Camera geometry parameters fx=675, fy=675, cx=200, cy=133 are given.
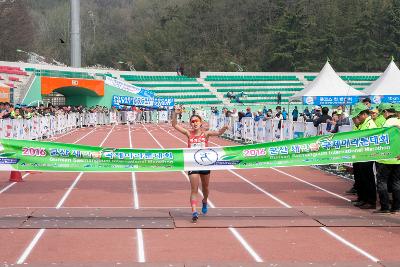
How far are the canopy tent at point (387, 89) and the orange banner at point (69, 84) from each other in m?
34.8

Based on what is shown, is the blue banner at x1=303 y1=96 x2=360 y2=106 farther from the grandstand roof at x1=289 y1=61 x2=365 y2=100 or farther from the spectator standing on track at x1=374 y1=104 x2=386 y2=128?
the spectator standing on track at x1=374 y1=104 x2=386 y2=128

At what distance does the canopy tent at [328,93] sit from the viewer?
1384 inches

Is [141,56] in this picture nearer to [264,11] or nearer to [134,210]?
[264,11]

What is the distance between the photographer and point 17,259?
8305 millimetres

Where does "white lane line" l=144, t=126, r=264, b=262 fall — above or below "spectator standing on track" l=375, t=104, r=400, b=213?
below

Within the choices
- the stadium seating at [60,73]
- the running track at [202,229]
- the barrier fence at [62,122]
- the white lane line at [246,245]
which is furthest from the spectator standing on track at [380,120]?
the stadium seating at [60,73]

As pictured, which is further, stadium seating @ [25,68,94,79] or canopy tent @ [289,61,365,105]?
stadium seating @ [25,68,94,79]

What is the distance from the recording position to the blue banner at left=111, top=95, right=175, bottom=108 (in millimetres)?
67000

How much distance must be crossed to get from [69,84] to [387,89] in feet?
120

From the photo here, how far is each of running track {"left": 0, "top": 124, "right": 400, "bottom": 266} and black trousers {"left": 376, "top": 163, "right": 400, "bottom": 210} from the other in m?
0.35

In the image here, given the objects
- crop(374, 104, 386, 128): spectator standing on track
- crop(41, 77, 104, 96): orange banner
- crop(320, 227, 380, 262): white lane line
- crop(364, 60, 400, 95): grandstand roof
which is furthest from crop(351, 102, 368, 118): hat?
crop(41, 77, 104, 96): orange banner

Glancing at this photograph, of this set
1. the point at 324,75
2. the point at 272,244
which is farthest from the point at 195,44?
the point at 272,244

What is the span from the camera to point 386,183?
11898 millimetres

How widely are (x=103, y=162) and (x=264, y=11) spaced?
386ft
